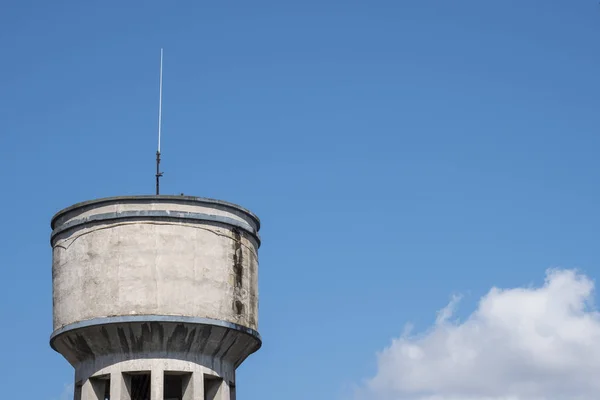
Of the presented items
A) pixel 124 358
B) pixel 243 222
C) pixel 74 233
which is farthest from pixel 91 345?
pixel 243 222

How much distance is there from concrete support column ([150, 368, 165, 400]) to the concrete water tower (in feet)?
0.08

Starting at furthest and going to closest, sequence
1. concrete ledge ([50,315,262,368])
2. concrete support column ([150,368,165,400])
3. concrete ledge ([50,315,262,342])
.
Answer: concrete support column ([150,368,165,400])
concrete ledge ([50,315,262,368])
concrete ledge ([50,315,262,342])

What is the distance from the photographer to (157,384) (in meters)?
28.6

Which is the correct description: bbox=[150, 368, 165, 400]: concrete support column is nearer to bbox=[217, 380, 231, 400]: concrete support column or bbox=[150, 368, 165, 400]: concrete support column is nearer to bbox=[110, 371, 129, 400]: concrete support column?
bbox=[110, 371, 129, 400]: concrete support column

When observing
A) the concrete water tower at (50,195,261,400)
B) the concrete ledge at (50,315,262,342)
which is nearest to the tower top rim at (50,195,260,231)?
the concrete water tower at (50,195,261,400)

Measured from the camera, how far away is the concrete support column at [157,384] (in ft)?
93.5

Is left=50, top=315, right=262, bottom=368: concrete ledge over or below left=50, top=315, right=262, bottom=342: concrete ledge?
below

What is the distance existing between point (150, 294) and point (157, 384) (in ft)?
7.29

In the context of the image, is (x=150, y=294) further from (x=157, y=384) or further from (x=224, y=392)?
(x=224, y=392)

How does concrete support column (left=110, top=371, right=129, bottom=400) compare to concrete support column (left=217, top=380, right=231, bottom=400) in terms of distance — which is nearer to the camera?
concrete support column (left=110, top=371, right=129, bottom=400)

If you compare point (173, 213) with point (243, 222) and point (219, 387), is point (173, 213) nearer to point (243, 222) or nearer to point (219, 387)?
point (243, 222)

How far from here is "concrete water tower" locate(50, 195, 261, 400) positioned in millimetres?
28516

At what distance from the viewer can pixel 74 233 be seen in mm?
29484

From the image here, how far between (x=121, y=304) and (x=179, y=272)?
63.3 inches
